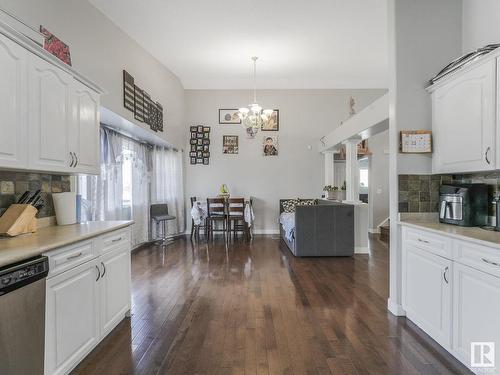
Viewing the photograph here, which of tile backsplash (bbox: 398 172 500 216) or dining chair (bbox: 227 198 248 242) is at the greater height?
tile backsplash (bbox: 398 172 500 216)

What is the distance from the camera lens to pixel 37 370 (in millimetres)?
1450

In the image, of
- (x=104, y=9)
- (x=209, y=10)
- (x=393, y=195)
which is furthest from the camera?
(x=209, y=10)

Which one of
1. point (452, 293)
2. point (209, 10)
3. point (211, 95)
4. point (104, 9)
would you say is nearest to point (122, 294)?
point (452, 293)

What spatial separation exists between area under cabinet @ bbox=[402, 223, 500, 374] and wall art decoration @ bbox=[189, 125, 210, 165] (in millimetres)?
5227

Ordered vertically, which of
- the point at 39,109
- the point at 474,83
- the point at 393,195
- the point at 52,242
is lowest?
the point at 52,242

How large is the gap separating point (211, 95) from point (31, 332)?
6348 millimetres

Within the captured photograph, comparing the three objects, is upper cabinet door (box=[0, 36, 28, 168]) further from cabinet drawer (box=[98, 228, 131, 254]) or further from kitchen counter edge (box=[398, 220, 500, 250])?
kitchen counter edge (box=[398, 220, 500, 250])

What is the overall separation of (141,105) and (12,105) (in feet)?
9.31

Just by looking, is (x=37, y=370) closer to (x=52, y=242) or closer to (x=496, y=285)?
(x=52, y=242)

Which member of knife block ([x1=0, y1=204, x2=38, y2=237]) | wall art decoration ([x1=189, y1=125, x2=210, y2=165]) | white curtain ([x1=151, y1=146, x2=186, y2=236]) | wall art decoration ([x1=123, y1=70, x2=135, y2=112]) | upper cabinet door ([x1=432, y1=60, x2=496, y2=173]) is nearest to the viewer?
knife block ([x1=0, y1=204, x2=38, y2=237])

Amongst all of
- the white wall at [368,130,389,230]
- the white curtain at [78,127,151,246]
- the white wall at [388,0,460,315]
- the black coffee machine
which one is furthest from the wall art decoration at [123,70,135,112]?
the white wall at [368,130,389,230]

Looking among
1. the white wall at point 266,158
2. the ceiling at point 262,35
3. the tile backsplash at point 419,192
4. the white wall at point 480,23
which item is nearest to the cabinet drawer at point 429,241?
the tile backsplash at point 419,192

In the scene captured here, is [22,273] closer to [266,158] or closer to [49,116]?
[49,116]

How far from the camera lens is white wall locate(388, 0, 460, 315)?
266 centimetres
